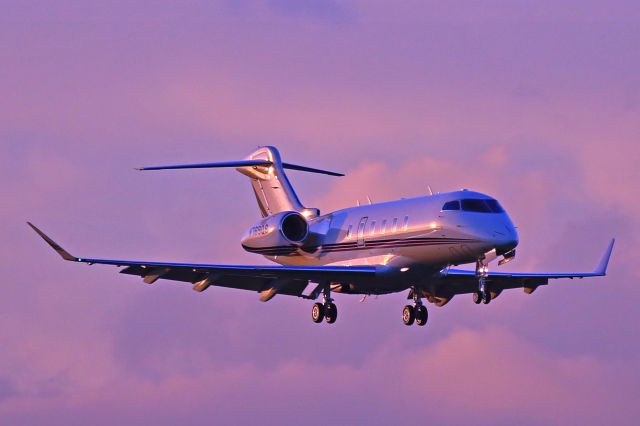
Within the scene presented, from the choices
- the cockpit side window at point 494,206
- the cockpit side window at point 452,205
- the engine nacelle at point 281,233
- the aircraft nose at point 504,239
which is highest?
the engine nacelle at point 281,233

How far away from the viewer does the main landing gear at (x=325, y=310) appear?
4828cm

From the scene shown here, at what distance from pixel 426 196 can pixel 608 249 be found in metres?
7.63

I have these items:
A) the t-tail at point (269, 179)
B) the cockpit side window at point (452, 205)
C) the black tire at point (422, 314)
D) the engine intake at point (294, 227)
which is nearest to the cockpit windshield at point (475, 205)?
the cockpit side window at point (452, 205)

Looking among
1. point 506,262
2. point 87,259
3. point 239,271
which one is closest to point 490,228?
point 506,262

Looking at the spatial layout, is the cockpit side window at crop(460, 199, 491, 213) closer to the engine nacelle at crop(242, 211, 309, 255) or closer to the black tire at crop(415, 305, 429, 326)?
Result: the black tire at crop(415, 305, 429, 326)

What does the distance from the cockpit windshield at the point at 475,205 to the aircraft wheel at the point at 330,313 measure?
5554mm

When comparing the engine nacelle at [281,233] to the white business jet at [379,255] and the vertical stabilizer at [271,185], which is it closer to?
the white business jet at [379,255]

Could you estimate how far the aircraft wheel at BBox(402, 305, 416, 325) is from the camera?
1921 inches

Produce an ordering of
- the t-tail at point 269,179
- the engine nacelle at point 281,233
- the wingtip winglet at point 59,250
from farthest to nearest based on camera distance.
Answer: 1. the t-tail at point 269,179
2. the engine nacelle at point 281,233
3. the wingtip winglet at point 59,250

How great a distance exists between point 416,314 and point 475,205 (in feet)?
17.8

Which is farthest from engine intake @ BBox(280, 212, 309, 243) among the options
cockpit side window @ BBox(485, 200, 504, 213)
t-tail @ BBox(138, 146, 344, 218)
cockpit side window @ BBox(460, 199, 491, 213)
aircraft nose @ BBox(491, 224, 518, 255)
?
aircraft nose @ BBox(491, 224, 518, 255)

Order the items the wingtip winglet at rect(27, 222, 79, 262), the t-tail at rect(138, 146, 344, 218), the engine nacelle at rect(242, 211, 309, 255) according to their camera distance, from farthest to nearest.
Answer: the t-tail at rect(138, 146, 344, 218) < the engine nacelle at rect(242, 211, 309, 255) < the wingtip winglet at rect(27, 222, 79, 262)

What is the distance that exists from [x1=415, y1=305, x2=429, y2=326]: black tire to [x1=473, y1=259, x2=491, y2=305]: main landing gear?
4.14m

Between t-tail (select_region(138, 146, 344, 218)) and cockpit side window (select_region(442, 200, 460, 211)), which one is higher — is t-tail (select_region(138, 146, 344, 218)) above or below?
above
